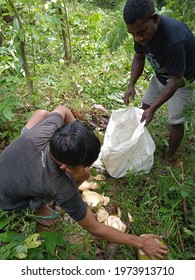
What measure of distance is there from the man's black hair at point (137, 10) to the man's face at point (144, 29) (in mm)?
30

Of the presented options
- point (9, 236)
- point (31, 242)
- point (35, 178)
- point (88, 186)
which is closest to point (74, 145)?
point (35, 178)

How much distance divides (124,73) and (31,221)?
279cm

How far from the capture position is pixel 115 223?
221 cm

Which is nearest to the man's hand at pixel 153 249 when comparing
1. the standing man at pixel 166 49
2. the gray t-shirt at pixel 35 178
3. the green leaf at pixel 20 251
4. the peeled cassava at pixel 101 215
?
the gray t-shirt at pixel 35 178

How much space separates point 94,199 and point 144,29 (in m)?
1.28

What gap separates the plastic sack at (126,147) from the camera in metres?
2.45

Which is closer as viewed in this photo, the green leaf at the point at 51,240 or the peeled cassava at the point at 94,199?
the green leaf at the point at 51,240

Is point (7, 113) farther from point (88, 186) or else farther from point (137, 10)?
point (137, 10)

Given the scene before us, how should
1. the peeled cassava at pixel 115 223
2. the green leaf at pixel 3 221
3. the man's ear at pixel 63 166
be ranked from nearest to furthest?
the man's ear at pixel 63 166
the green leaf at pixel 3 221
the peeled cassava at pixel 115 223

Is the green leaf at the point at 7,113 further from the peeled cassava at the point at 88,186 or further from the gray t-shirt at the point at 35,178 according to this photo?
the peeled cassava at the point at 88,186

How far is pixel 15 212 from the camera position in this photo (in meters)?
2.09

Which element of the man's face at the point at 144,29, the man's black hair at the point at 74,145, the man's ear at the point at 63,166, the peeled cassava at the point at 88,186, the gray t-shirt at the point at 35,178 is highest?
the man's face at the point at 144,29

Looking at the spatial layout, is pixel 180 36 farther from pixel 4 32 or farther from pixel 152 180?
pixel 4 32

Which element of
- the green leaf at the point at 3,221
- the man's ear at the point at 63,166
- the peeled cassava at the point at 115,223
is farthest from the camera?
the peeled cassava at the point at 115,223
